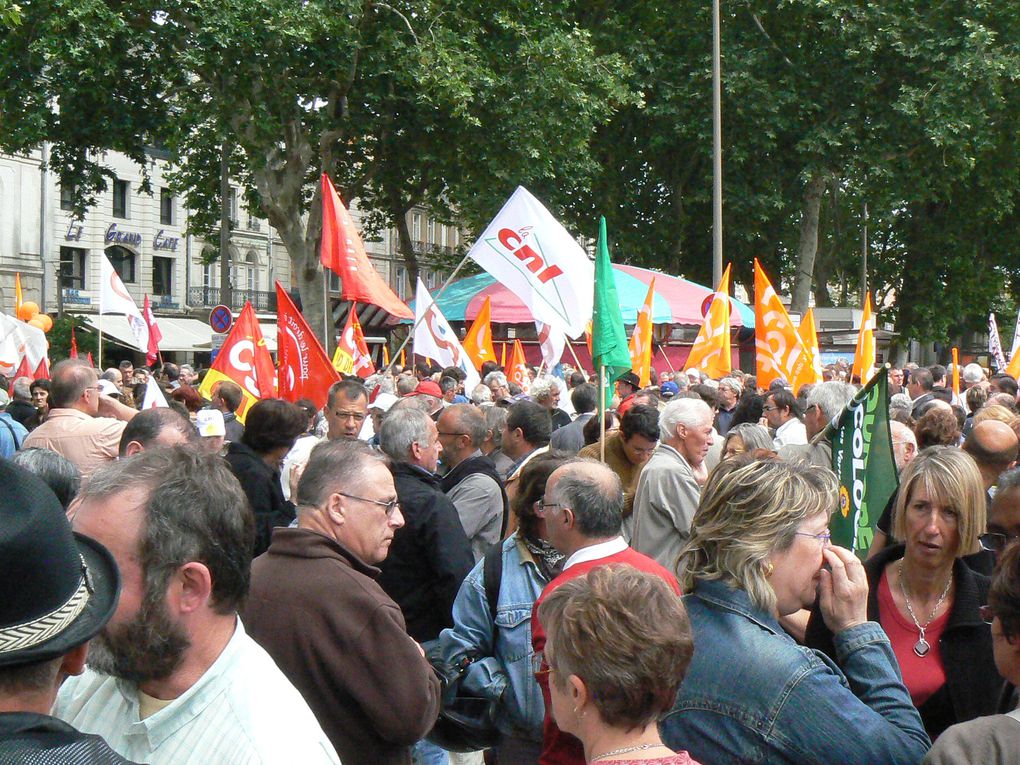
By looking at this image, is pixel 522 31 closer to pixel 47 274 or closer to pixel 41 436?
pixel 41 436

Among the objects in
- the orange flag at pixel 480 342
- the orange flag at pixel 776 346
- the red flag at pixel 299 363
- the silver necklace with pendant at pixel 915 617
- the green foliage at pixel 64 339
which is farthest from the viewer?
the green foliage at pixel 64 339

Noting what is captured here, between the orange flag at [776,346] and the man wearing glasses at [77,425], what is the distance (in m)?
8.89

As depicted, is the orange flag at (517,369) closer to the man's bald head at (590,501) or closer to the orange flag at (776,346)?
the orange flag at (776,346)

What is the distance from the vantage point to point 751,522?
278 cm

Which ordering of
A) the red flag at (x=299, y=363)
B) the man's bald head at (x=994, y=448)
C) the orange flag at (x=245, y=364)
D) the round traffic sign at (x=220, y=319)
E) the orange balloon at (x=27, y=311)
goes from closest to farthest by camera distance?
the man's bald head at (x=994, y=448) < the red flag at (x=299, y=363) < the orange flag at (x=245, y=364) < the round traffic sign at (x=220, y=319) < the orange balloon at (x=27, y=311)

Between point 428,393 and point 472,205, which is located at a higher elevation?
Answer: point 472,205

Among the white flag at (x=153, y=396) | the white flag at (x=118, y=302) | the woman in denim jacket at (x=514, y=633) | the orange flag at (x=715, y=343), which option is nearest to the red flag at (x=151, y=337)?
the white flag at (x=118, y=302)

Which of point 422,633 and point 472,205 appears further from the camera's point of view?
point 472,205

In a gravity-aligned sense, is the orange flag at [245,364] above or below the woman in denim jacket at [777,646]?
above

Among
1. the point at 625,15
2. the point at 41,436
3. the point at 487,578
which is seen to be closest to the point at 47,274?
the point at 625,15

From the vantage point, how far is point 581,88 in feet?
74.3

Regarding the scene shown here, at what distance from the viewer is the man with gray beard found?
2119 millimetres

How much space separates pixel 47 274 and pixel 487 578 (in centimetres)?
4556

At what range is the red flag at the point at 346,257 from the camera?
36.9 feet
